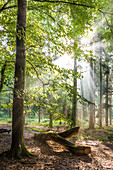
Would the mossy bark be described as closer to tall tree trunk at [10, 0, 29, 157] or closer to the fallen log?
tall tree trunk at [10, 0, 29, 157]

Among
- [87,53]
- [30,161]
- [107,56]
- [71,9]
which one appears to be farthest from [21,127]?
[107,56]

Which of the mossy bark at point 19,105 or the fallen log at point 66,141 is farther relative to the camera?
the fallen log at point 66,141

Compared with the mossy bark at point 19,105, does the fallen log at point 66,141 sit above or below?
below

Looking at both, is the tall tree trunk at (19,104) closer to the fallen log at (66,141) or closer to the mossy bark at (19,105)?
the mossy bark at (19,105)

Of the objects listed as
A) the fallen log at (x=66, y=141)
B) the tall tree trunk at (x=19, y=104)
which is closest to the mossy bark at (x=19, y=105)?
the tall tree trunk at (x=19, y=104)

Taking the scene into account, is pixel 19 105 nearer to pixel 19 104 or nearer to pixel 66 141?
pixel 19 104

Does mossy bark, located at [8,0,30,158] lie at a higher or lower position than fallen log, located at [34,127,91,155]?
higher

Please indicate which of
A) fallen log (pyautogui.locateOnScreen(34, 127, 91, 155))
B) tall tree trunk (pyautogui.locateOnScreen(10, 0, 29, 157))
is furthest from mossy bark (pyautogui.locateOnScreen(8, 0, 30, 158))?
fallen log (pyautogui.locateOnScreen(34, 127, 91, 155))

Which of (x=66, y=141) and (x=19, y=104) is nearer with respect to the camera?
(x=19, y=104)

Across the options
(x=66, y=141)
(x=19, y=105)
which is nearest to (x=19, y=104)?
(x=19, y=105)

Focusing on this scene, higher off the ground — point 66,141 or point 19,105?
point 19,105

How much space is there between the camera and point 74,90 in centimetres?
486

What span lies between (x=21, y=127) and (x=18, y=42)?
349 centimetres

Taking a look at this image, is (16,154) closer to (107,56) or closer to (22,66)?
(22,66)
